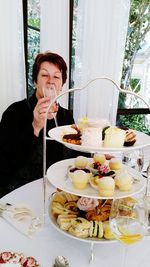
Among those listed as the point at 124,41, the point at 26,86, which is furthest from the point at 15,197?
the point at 124,41

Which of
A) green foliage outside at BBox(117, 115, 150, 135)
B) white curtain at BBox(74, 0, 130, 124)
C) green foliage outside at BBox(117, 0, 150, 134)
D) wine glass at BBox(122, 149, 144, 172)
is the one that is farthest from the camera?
green foliage outside at BBox(117, 115, 150, 135)

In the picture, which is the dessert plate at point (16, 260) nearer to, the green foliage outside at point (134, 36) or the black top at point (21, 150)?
the black top at point (21, 150)

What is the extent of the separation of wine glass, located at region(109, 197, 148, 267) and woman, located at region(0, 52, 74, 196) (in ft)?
2.11

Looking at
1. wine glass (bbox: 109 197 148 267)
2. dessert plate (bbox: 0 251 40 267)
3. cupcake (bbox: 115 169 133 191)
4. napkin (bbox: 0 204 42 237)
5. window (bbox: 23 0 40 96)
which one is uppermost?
window (bbox: 23 0 40 96)

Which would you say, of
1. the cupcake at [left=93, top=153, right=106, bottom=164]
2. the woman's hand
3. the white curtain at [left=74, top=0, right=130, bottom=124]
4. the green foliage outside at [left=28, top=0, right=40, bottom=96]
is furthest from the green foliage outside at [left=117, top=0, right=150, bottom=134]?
the cupcake at [left=93, top=153, right=106, bottom=164]

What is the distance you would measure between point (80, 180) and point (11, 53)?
1.39 metres

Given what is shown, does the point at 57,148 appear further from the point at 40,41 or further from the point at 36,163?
the point at 40,41

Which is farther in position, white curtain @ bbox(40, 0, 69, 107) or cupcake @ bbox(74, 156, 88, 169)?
white curtain @ bbox(40, 0, 69, 107)

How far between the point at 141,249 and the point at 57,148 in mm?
782

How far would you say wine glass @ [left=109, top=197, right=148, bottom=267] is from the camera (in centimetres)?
73

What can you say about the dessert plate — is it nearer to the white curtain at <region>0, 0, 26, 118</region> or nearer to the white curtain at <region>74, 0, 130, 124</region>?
the white curtain at <region>0, 0, 26, 118</region>

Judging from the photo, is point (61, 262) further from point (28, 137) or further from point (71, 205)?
point (28, 137)

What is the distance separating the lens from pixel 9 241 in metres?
0.86

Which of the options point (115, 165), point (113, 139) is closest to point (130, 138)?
point (113, 139)
